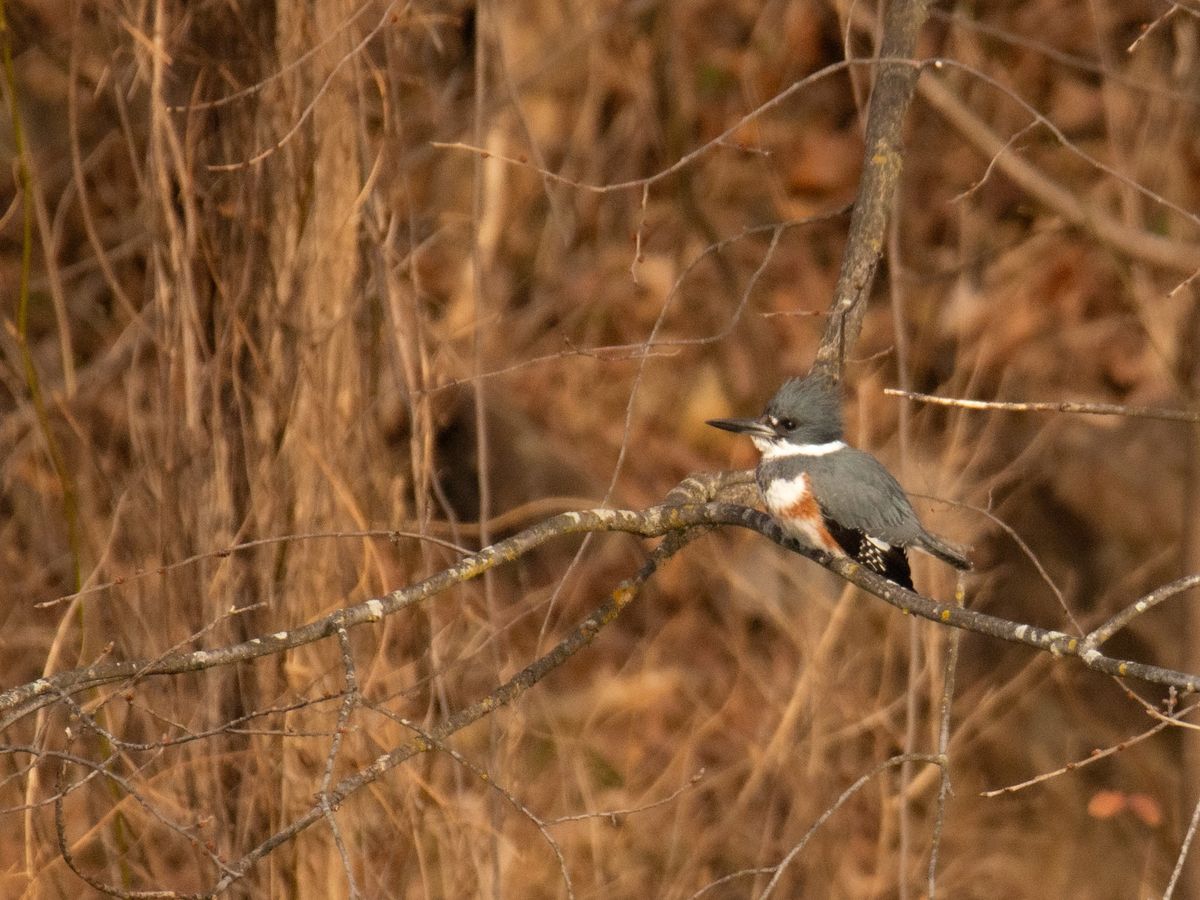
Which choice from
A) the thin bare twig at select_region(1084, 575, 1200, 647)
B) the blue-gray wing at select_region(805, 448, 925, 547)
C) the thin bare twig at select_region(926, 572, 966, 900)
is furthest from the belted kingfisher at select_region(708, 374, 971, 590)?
the thin bare twig at select_region(1084, 575, 1200, 647)

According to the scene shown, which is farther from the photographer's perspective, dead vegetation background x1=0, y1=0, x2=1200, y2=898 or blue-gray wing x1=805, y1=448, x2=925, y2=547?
dead vegetation background x1=0, y1=0, x2=1200, y2=898

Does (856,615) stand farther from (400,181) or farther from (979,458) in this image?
(400,181)

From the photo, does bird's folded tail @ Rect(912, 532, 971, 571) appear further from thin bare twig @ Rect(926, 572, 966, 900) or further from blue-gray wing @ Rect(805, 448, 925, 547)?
thin bare twig @ Rect(926, 572, 966, 900)

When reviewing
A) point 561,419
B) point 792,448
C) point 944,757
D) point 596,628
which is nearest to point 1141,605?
point 944,757

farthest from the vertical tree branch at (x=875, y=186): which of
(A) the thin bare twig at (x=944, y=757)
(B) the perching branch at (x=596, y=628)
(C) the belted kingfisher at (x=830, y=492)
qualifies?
(A) the thin bare twig at (x=944, y=757)

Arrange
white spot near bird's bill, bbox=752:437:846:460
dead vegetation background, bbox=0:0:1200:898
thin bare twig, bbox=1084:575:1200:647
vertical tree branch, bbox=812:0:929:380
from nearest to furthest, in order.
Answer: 1. thin bare twig, bbox=1084:575:1200:647
2. vertical tree branch, bbox=812:0:929:380
3. white spot near bird's bill, bbox=752:437:846:460
4. dead vegetation background, bbox=0:0:1200:898

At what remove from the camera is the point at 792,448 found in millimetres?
3344

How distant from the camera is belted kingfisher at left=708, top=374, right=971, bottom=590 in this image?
10.5 feet

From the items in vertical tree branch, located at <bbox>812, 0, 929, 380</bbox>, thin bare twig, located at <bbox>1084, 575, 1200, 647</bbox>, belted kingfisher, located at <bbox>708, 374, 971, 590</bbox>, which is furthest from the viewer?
belted kingfisher, located at <bbox>708, 374, 971, 590</bbox>

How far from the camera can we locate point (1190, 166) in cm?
739

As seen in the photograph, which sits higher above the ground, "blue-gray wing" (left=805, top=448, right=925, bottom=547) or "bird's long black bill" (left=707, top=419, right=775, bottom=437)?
"bird's long black bill" (left=707, top=419, right=775, bottom=437)

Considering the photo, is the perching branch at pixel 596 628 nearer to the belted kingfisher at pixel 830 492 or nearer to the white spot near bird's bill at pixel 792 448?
the belted kingfisher at pixel 830 492

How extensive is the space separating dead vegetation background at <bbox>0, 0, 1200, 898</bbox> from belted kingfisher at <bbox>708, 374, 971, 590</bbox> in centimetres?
25

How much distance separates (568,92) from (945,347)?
2.30 metres
